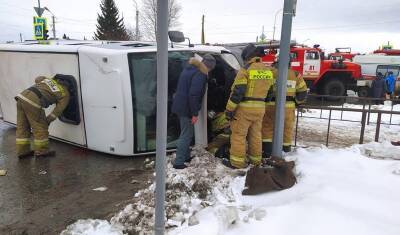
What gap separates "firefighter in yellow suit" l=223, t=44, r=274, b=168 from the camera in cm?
458

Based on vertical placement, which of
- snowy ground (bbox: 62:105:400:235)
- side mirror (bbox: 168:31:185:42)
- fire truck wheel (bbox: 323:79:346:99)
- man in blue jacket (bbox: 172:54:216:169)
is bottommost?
snowy ground (bbox: 62:105:400:235)

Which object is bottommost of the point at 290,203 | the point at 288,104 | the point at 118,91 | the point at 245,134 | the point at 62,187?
the point at 62,187

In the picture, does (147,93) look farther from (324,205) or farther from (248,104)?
(324,205)

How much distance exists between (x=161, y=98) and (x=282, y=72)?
2.44 metres

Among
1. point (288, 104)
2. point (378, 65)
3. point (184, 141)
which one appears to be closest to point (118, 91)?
point (184, 141)

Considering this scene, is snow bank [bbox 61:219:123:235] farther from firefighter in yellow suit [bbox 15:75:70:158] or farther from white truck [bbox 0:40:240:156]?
firefighter in yellow suit [bbox 15:75:70:158]

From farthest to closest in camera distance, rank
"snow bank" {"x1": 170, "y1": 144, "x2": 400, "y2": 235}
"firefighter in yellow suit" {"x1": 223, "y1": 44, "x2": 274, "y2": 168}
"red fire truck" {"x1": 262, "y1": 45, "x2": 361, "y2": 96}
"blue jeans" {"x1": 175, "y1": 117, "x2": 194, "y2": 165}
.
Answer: "red fire truck" {"x1": 262, "y1": 45, "x2": 361, "y2": 96}, "blue jeans" {"x1": 175, "y1": 117, "x2": 194, "y2": 165}, "firefighter in yellow suit" {"x1": 223, "y1": 44, "x2": 274, "y2": 168}, "snow bank" {"x1": 170, "y1": 144, "x2": 400, "y2": 235}

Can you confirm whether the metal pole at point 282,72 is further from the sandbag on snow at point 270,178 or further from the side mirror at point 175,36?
the side mirror at point 175,36

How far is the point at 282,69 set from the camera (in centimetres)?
442

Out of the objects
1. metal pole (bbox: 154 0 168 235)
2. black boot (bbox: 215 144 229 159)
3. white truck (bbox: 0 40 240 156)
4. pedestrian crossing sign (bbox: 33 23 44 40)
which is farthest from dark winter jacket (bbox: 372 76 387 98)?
metal pole (bbox: 154 0 168 235)

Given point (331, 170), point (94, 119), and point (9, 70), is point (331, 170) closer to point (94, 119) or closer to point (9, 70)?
point (94, 119)

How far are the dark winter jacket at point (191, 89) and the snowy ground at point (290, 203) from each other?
76 cm

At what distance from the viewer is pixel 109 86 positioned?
5.17 metres

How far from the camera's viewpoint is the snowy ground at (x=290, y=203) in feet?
10.4
